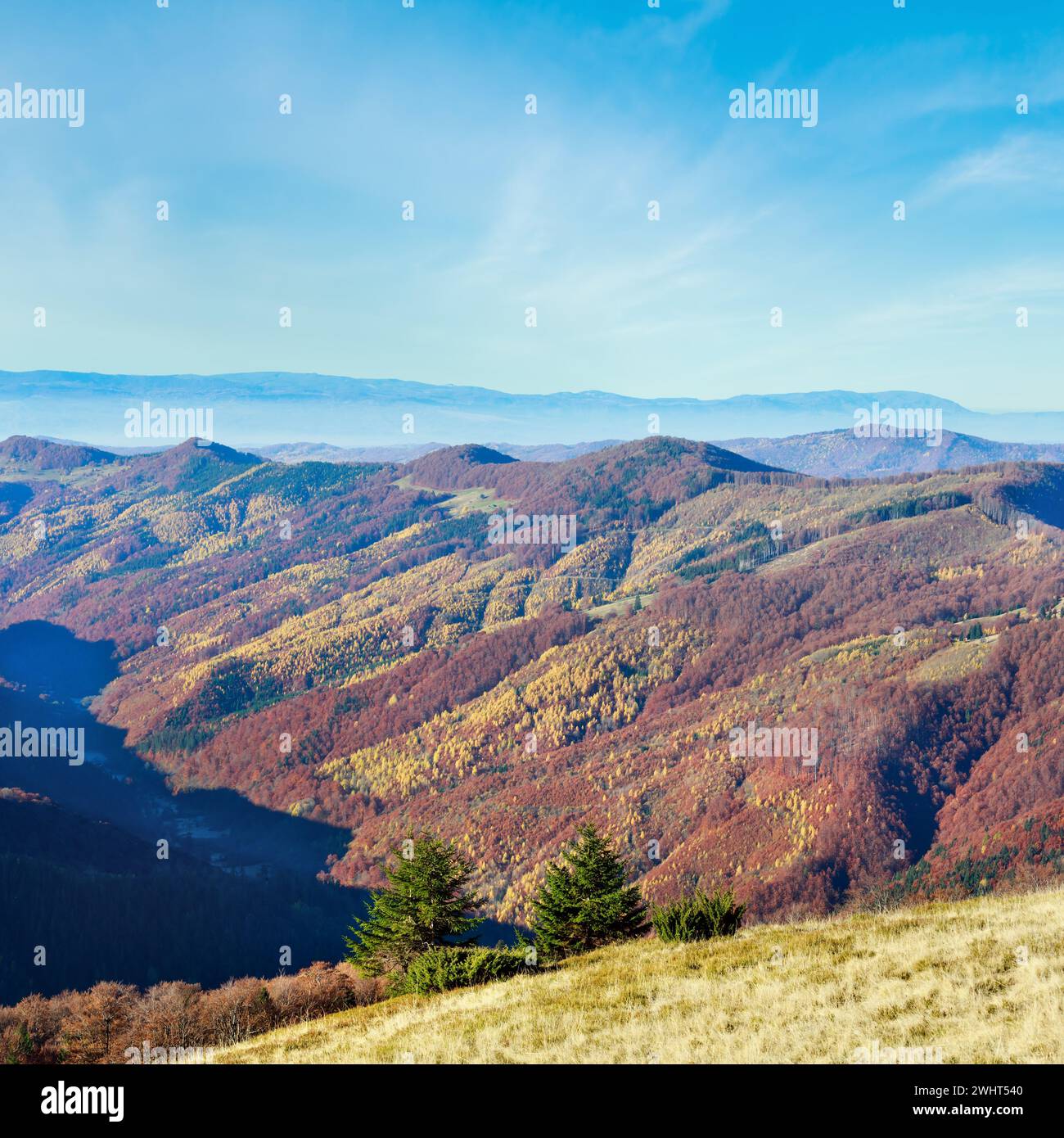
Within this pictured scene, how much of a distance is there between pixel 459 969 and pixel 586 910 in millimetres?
14346

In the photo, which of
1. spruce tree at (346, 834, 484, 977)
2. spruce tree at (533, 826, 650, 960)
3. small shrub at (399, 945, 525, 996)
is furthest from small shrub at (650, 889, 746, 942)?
spruce tree at (346, 834, 484, 977)

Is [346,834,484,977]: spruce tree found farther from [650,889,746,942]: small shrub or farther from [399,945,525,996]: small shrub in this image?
[650,889,746,942]: small shrub

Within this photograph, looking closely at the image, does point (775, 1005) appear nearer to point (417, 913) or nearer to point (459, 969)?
point (459, 969)

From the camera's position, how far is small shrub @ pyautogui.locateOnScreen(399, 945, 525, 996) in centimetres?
3303

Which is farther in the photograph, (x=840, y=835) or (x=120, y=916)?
(x=840, y=835)

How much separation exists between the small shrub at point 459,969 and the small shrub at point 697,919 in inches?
266

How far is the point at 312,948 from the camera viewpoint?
16862cm

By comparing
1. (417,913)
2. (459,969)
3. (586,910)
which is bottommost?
(586,910)

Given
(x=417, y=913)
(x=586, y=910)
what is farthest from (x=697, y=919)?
(x=417, y=913)

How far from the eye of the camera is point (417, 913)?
44.8 meters

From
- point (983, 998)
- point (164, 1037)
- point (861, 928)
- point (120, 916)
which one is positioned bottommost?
point (120, 916)
